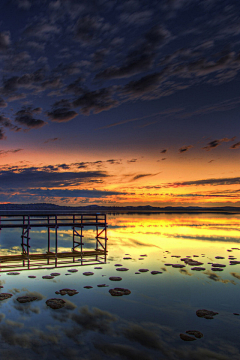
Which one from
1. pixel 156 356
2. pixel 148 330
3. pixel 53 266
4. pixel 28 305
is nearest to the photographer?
pixel 156 356

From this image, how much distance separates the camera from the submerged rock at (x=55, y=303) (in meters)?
9.94

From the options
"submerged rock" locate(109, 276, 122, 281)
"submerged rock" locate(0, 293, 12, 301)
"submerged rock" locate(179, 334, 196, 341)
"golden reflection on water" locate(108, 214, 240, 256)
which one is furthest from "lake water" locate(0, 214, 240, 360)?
"golden reflection on water" locate(108, 214, 240, 256)

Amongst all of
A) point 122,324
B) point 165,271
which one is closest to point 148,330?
point 122,324

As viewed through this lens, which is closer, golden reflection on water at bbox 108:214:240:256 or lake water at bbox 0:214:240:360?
lake water at bbox 0:214:240:360

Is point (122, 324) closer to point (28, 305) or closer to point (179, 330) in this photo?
point (179, 330)

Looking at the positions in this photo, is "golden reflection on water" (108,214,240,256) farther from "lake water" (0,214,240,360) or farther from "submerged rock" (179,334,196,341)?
"submerged rock" (179,334,196,341)

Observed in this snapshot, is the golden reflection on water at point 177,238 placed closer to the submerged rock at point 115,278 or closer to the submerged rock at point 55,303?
the submerged rock at point 115,278

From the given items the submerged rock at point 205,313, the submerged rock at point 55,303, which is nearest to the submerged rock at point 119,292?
the submerged rock at point 55,303

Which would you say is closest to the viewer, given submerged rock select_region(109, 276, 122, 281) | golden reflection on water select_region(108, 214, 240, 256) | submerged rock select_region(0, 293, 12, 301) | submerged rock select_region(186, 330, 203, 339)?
submerged rock select_region(186, 330, 203, 339)

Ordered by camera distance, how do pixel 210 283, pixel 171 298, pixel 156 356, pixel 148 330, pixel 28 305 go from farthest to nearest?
pixel 210 283 < pixel 171 298 < pixel 28 305 < pixel 148 330 < pixel 156 356

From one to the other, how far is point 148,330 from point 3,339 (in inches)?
177

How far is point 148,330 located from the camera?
823 centimetres

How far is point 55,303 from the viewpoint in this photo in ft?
33.5

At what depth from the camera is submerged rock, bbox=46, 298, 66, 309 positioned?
9941mm
